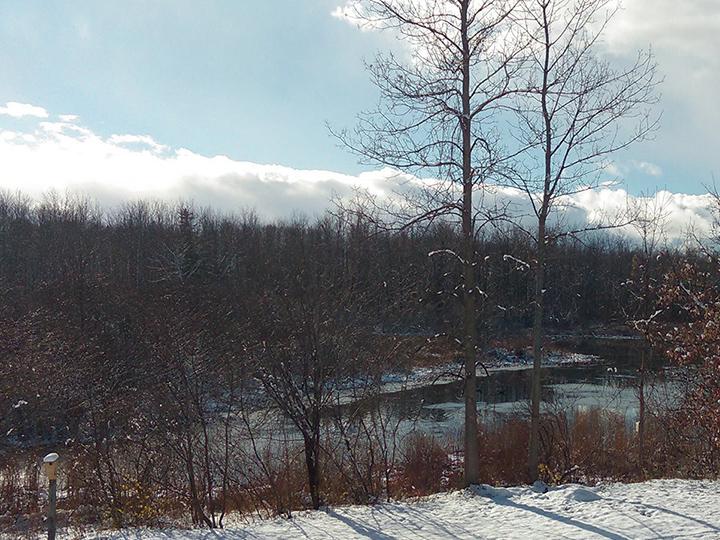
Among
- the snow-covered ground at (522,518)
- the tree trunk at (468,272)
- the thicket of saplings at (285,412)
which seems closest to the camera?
the snow-covered ground at (522,518)

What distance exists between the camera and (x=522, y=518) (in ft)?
23.5

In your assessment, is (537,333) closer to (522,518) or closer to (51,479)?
(522,518)

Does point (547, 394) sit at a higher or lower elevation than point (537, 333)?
lower

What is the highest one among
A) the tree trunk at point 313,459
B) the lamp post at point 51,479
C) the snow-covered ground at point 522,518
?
the lamp post at point 51,479

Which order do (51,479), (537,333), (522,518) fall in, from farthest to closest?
(537,333)
(522,518)
(51,479)

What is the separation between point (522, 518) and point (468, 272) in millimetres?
3412

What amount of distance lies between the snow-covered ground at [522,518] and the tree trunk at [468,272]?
92cm

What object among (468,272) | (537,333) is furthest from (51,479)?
(537,333)

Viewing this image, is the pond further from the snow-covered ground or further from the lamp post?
the lamp post

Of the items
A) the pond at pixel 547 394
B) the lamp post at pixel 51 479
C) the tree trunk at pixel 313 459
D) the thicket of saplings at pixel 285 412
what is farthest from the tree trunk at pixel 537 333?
the lamp post at pixel 51 479

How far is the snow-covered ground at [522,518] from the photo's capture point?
21.6ft

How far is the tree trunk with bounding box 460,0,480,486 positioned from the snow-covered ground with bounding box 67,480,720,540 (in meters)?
0.92

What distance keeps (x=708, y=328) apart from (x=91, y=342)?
17.4 m

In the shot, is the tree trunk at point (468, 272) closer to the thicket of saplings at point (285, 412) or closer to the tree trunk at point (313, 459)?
the thicket of saplings at point (285, 412)
